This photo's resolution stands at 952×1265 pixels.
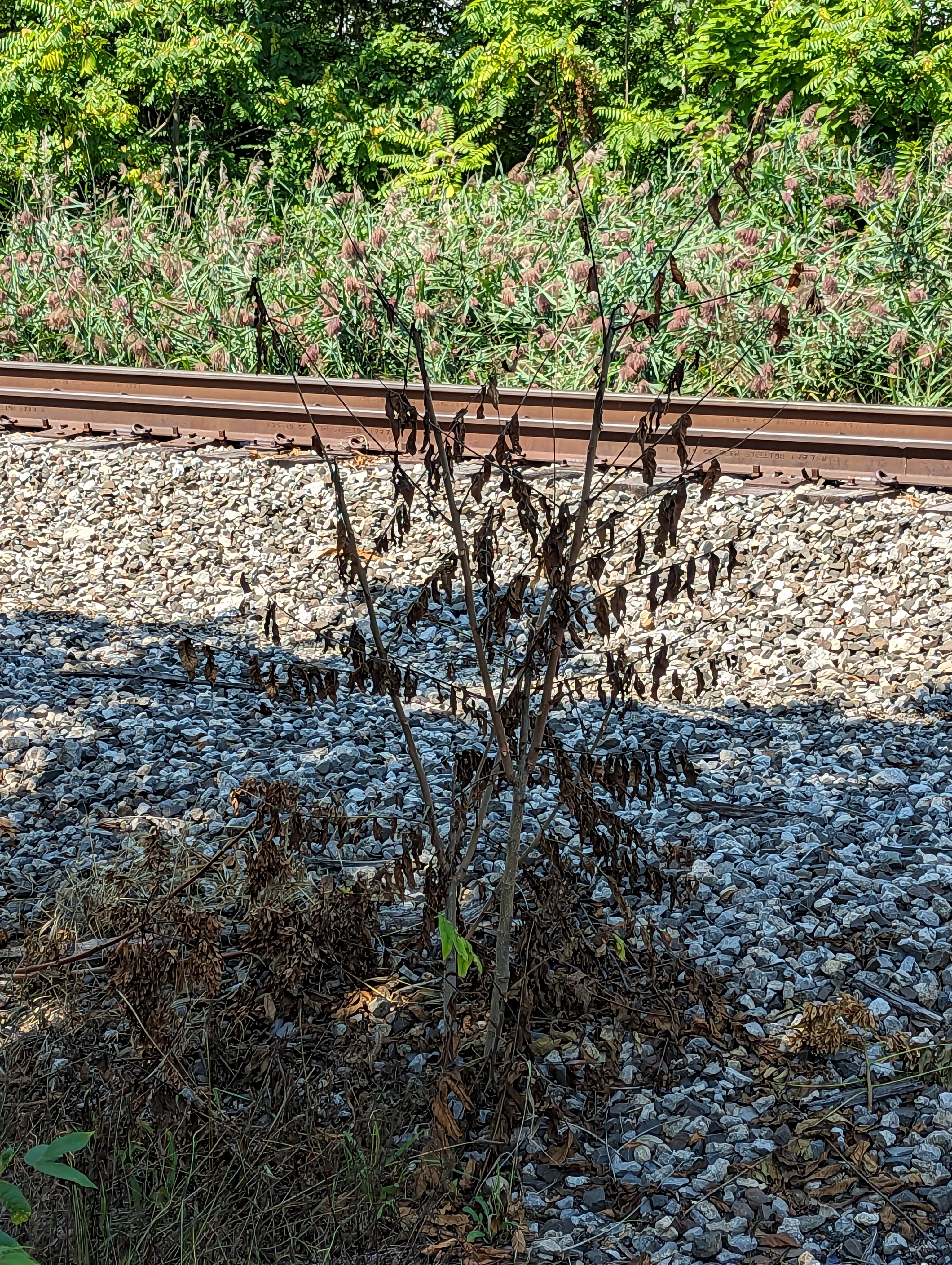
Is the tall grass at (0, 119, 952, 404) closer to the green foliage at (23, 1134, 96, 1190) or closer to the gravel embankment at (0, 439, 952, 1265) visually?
the gravel embankment at (0, 439, 952, 1265)

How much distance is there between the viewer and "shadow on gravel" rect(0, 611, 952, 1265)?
2627 millimetres

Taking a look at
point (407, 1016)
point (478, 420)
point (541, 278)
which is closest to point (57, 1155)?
point (407, 1016)

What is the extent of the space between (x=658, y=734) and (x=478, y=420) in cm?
189

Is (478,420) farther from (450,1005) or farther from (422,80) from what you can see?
(422,80)

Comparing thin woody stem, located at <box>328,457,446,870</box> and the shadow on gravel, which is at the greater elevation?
thin woody stem, located at <box>328,457,446,870</box>

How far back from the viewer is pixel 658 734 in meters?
4.51

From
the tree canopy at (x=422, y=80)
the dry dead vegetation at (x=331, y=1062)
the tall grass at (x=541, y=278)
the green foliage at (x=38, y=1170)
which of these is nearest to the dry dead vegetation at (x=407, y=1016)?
the dry dead vegetation at (x=331, y=1062)

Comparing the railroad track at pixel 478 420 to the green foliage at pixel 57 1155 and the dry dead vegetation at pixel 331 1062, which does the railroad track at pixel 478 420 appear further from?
the green foliage at pixel 57 1155

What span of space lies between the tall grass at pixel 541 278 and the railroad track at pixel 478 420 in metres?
0.41

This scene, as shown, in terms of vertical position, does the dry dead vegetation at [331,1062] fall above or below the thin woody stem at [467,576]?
below

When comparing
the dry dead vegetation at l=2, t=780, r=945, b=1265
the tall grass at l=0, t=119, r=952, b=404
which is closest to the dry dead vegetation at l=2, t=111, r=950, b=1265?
the dry dead vegetation at l=2, t=780, r=945, b=1265

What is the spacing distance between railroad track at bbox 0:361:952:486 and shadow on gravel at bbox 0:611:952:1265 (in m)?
2.15

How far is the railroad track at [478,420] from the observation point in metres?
6.29

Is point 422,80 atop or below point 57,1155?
atop
